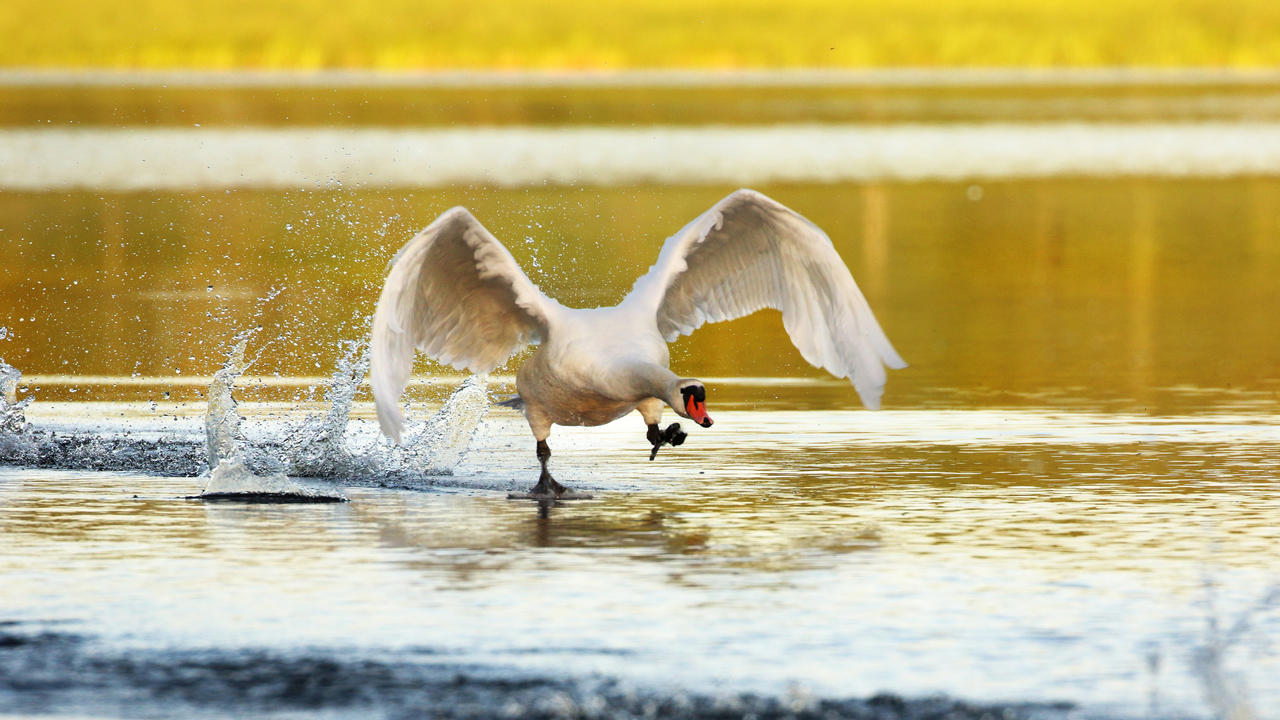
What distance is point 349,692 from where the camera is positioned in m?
8.04

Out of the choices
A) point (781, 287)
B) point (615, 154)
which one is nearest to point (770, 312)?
point (781, 287)

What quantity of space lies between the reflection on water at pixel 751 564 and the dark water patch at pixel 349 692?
0.63 ft

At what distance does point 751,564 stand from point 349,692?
2.61 metres

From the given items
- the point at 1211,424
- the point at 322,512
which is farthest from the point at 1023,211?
the point at 322,512

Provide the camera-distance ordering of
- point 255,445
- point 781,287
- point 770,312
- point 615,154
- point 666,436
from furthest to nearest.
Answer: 1. point 615,154
2. point 770,312
3. point 255,445
4. point 781,287
5. point 666,436

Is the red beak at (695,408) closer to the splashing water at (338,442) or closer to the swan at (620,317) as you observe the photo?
the swan at (620,317)

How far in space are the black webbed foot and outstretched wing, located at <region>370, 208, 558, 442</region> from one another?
2.44ft

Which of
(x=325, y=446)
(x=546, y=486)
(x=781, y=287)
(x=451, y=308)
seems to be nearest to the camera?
(x=546, y=486)

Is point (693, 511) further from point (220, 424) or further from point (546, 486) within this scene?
point (220, 424)

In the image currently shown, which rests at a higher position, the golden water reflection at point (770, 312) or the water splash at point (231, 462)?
the golden water reflection at point (770, 312)

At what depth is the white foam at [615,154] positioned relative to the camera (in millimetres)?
47594

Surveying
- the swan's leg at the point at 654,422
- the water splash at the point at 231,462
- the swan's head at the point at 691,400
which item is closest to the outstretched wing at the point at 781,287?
the swan's leg at the point at 654,422

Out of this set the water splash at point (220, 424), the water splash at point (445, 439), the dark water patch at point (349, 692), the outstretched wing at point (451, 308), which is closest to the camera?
the dark water patch at point (349, 692)

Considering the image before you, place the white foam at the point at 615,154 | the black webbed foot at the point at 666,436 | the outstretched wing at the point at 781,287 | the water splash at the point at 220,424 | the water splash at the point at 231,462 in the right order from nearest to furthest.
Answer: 1. the black webbed foot at the point at 666,436
2. the water splash at the point at 231,462
3. the outstretched wing at the point at 781,287
4. the water splash at the point at 220,424
5. the white foam at the point at 615,154
